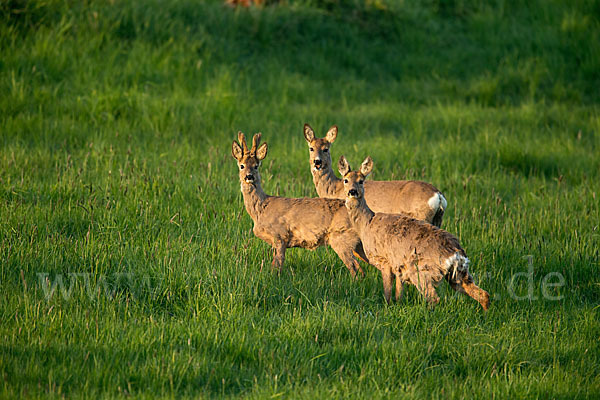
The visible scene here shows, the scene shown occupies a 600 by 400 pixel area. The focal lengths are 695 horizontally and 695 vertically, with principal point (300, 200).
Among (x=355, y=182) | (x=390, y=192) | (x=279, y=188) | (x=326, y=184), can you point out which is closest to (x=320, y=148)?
(x=326, y=184)

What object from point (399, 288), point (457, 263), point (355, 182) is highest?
point (355, 182)

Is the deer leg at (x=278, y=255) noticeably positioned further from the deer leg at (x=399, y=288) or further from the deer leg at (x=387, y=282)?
the deer leg at (x=399, y=288)

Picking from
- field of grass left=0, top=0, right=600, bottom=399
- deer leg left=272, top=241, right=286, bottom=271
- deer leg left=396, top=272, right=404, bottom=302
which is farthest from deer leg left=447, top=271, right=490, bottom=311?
deer leg left=272, top=241, right=286, bottom=271

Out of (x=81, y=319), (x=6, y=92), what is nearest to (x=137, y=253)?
(x=81, y=319)

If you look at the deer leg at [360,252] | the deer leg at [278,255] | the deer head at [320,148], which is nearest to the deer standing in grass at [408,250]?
the deer leg at [360,252]

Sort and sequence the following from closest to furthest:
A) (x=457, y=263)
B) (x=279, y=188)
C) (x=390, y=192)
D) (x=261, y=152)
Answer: (x=457, y=263) → (x=261, y=152) → (x=390, y=192) → (x=279, y=188)

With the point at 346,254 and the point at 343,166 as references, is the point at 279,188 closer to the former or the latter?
the point at 343,166

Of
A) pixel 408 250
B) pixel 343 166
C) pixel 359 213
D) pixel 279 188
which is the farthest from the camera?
pixel 279 188

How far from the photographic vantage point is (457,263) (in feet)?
17.2

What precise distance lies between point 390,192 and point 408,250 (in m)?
1.66

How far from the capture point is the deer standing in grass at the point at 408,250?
5320 mm

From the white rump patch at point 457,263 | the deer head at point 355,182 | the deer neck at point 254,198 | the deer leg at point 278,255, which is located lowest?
the deer leg at point 278,255

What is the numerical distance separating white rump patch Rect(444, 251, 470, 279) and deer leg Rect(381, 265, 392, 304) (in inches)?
26.4

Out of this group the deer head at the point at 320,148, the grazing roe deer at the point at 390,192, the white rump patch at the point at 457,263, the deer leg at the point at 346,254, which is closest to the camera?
the white rump patch at the point at 457,263
